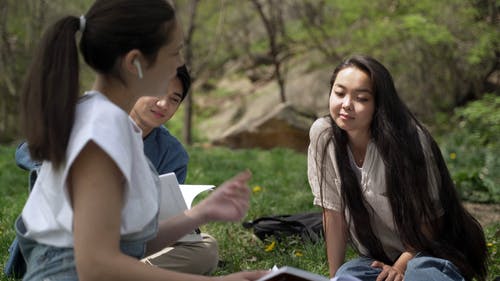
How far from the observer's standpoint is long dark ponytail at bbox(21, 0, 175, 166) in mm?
1894

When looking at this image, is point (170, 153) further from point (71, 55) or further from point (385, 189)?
point (71, 55)

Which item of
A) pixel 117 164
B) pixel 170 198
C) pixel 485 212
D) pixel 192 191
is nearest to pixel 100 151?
pixel 117 164

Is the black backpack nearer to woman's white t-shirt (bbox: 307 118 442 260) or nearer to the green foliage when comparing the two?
woman's white t-shirt (bbox: 307 118 442 260)

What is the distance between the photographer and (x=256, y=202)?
5.29 metres

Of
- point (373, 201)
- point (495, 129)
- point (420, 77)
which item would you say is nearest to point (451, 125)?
point (420, 77)

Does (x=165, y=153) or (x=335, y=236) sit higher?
(x=165, y=153)

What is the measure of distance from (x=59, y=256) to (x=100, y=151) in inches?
14.1

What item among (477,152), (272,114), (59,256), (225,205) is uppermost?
(225,205)

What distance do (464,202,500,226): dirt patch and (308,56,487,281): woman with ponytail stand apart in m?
1.84

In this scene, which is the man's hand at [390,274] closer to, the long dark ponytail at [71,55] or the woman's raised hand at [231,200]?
the woman's raised hand at [231,200]

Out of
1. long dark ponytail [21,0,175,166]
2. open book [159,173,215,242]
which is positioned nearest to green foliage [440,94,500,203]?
open book [159,173,215,242]

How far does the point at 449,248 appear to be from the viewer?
306cm

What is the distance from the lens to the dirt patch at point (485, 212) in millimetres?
4992

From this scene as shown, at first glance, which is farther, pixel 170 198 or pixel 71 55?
pixel 170 198
